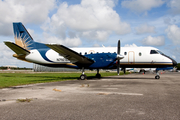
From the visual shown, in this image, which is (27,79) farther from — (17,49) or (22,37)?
(22,37)

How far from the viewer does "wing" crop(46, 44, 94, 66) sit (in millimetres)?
17873

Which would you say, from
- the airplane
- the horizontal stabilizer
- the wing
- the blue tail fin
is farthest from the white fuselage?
the blue tail fin

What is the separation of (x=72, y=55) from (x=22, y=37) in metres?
10.3

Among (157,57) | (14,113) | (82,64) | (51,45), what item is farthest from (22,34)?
(14,113)

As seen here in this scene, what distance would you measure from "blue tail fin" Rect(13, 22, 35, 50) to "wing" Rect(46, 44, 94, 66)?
775 centimetres

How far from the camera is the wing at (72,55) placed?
58.6ft

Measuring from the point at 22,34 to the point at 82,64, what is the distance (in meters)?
11.2

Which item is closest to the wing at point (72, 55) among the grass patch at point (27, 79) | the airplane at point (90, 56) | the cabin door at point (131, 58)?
the airplane at point (90, 56)

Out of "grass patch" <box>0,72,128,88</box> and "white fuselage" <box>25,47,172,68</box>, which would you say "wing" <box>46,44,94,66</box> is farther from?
"grass patch" <box>0,72,128,88</box>

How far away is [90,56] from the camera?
20.2 meters

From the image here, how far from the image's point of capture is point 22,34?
24484 millimetres

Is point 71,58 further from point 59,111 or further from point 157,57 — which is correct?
point 59,111

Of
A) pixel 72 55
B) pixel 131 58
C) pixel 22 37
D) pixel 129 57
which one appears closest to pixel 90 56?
pixel 72 55

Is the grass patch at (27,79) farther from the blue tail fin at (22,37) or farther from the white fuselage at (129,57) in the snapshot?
the blue tail fin at (22,37)
